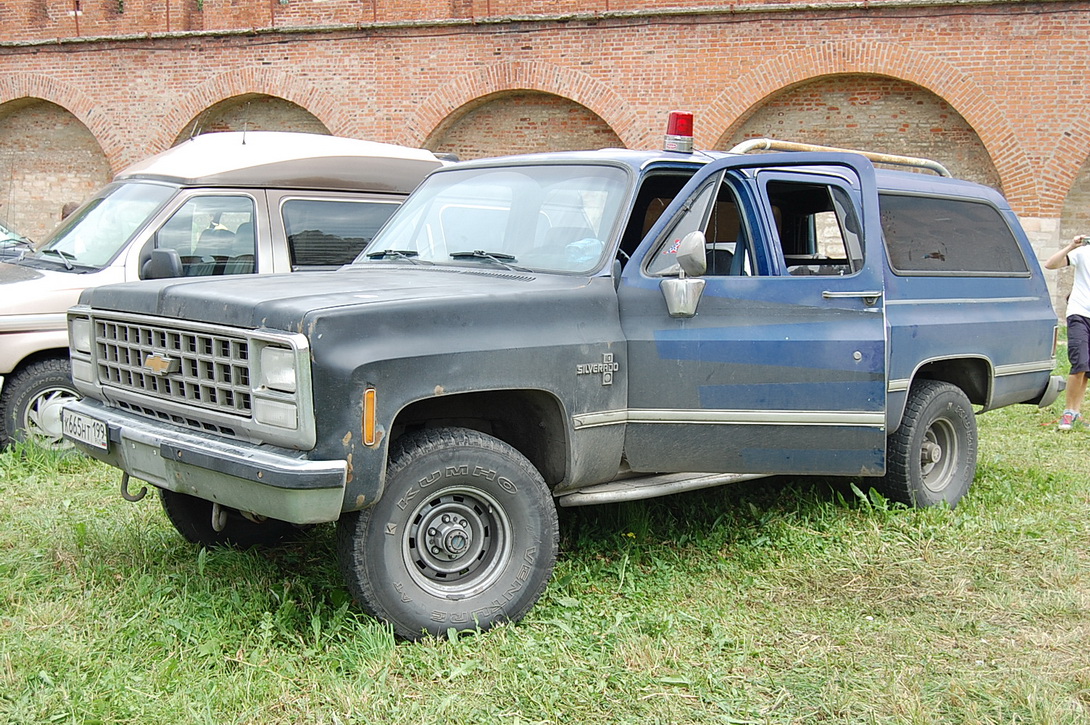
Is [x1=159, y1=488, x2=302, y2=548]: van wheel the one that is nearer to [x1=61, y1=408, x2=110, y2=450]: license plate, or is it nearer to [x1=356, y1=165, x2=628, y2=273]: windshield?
[x1=61, y1=408, x2=110, y2=450]: license plate

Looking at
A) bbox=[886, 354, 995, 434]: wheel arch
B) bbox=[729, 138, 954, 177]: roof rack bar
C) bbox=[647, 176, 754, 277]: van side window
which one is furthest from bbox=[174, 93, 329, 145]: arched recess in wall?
bbox=[647, 176, 754, 277]: van side window

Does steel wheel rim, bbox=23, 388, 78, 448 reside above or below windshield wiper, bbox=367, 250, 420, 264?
below

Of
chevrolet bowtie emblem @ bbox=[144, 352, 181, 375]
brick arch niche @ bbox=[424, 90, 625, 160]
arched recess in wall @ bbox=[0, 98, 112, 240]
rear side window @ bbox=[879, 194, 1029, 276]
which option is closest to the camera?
chevrolet bowtie emblem @ bbox=[144, 352, 181, 375]

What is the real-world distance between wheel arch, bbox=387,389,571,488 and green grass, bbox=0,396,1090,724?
2.10ft

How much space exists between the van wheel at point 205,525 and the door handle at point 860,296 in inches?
112

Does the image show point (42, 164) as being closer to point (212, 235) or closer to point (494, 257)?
point (212, 235)

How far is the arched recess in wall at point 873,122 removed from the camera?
16469 mm

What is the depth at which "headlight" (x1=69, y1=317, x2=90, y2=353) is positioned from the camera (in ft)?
16.1

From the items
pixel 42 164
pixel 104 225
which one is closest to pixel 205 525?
pixel 104 225

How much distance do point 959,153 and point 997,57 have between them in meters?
1.50

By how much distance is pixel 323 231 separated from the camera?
26.3 feet

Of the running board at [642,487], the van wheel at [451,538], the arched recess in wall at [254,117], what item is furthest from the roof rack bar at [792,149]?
the arched recess in wall at [254,117]

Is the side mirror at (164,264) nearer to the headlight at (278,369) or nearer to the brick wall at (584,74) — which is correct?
the headlight at (278,369)

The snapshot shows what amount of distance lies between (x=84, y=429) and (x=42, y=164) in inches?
737
